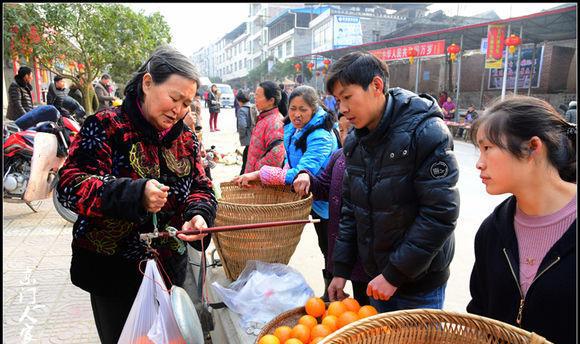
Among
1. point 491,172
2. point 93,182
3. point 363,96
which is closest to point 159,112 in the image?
point 93,182

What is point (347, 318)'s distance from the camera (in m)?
1.42

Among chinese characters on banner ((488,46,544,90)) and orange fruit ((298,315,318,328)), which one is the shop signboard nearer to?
chinese characters on banner ((488,46,544,90))

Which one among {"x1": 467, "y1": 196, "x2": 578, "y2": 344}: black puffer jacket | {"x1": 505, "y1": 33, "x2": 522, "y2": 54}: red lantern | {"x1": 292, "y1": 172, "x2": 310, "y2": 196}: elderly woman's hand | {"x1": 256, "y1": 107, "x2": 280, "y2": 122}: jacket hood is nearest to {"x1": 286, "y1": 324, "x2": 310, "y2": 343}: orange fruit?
{"x1": 467, "y1": 196, "x2": 578, "y2": 344}: black puffer jacket

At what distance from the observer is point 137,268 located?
1492mm

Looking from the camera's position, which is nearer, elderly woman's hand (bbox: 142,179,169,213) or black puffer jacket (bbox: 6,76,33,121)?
elderly woman's hand (bbox: 142,179,169,213)

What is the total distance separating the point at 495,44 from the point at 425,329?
12453 millimetres

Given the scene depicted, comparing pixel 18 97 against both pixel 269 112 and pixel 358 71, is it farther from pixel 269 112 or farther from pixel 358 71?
pixel 358 71

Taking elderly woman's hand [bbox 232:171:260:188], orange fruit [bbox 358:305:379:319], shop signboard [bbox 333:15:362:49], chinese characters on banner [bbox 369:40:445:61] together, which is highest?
shop signboard [bbox 333:15:362:49]

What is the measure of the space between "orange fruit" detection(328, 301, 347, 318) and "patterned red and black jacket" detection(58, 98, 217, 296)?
0.59 meters

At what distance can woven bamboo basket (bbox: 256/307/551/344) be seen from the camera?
1.05 m

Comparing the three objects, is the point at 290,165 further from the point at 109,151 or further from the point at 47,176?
the point at 47,176

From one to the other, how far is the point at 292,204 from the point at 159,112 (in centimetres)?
103

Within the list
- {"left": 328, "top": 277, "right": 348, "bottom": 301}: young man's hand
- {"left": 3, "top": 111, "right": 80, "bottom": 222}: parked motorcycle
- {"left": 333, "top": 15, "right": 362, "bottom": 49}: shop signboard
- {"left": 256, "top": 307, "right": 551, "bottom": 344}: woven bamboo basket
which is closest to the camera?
{"left": 256, "top": 307, "right": 551, "bottom": 344}: woven bamboo basket

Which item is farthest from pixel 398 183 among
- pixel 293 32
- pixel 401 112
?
pixel 293 32
